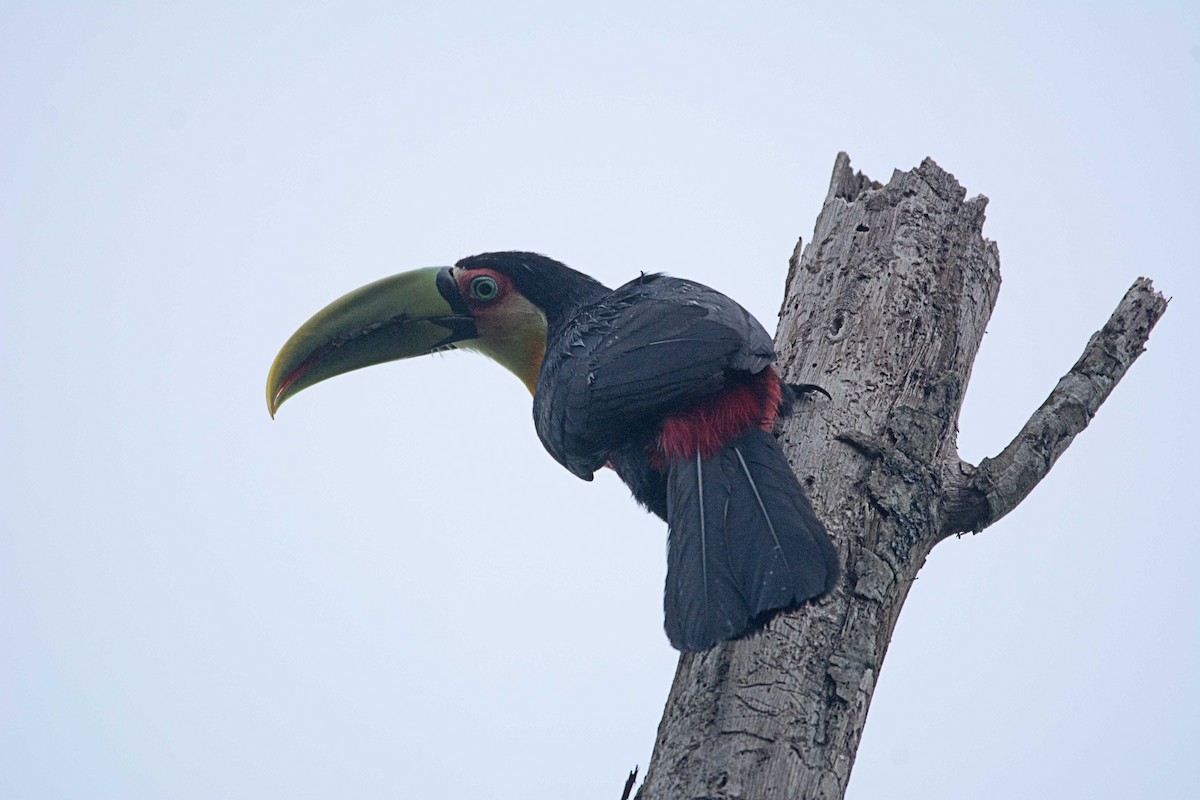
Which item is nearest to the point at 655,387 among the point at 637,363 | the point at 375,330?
the point at 637,363

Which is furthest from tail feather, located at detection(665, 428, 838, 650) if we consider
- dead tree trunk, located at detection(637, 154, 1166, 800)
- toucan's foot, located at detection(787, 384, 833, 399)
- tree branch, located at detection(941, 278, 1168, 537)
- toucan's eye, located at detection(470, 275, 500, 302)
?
toucan's eye, located at detection(470, 275, 500, 302)

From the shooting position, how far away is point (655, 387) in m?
3.15

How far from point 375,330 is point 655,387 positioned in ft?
4.61

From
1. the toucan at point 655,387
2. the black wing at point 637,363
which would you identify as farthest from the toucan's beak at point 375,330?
the black wing at point 637,363

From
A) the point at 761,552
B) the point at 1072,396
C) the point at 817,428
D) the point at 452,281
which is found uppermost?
the point at 452,281

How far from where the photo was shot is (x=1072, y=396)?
3.21m

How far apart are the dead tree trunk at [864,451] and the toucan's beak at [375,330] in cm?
125

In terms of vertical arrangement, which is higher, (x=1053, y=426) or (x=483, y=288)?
(x=483, y=288)

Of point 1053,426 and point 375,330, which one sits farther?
point 375,330

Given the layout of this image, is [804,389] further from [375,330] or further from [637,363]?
[375,330]

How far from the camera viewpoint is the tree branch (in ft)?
10.00

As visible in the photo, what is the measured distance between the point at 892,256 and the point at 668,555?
1.25 m

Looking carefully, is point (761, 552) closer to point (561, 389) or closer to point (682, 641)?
point (682, 641)

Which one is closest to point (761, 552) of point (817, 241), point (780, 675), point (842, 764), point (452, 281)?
point (780, 675)
